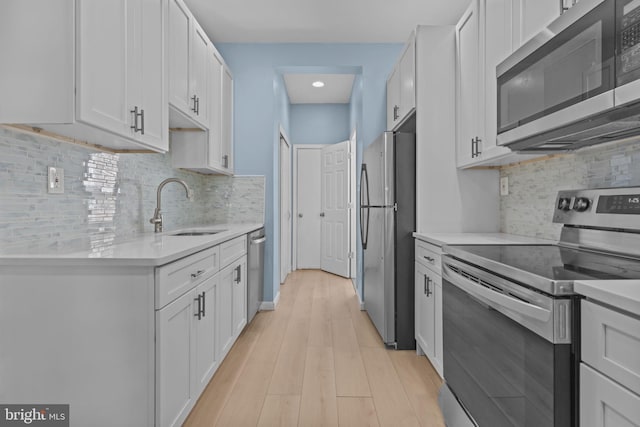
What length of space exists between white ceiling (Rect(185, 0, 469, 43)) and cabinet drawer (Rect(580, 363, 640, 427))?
2.97 metres

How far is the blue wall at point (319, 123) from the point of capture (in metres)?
5.98

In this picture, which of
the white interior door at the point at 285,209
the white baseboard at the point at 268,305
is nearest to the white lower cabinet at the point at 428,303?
the white baseboard at the point at 268,305

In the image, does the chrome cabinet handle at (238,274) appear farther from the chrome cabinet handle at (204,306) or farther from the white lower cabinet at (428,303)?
the white lower cabinet at (428,303)

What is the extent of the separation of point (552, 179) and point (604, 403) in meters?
1.48

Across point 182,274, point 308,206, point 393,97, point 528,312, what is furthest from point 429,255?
point 308,206

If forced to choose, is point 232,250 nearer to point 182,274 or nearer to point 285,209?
point 182,274

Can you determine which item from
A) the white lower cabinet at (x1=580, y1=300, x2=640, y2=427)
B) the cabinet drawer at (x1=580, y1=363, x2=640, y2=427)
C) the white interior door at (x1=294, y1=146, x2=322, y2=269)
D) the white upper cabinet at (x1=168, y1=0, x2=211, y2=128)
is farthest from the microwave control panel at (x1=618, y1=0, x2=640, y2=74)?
the white interior door at (x1=294, y1=146, x2=322, y2=269)

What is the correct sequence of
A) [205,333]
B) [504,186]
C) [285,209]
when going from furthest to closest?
[285,209]
[504,186]
[205,333]

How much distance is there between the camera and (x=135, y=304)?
134 cm

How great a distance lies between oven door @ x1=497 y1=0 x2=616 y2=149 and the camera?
109cm

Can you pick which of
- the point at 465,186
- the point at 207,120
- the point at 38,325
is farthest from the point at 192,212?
the point at 465,186

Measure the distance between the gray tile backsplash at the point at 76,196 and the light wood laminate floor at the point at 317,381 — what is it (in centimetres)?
106

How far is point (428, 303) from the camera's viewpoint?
2.31 m

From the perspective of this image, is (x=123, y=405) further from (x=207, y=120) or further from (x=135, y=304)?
(x=207, y=120)
